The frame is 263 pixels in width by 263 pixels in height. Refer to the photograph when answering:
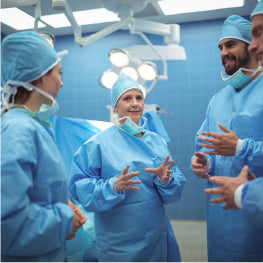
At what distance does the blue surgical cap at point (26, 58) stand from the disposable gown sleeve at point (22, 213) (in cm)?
25

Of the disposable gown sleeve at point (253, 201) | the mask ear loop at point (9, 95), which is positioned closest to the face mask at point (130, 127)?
the mask ear loop at point (9, 95)

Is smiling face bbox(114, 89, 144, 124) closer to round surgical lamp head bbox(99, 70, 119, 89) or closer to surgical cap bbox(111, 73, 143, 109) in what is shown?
surgical cap bbox(111, 73, 143, 109)

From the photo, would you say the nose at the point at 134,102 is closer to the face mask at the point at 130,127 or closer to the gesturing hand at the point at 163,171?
the face mask at the point at 130,127

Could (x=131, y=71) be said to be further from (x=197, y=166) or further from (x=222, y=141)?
(x=222, y=141)

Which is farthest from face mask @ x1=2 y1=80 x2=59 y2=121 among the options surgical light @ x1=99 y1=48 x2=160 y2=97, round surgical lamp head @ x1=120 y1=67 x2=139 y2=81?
round surgical lamp head @ x1=120 y1=67 x2=139 y2=81

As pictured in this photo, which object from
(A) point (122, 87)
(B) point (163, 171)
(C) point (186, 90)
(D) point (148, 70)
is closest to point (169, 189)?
(B) point (163, 171)

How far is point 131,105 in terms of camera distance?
5.32 feet

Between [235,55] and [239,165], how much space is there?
0.56 metres

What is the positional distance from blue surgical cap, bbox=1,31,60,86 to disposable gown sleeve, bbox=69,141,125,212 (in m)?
0.56

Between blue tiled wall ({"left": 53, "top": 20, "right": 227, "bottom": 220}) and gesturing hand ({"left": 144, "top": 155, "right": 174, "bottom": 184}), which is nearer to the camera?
gesturing hand ({"left": 144, "top": 155, "right": 174, "bottom": 184})

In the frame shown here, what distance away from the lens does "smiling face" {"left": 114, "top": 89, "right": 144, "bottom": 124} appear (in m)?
1.62

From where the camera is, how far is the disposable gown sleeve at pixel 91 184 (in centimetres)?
131

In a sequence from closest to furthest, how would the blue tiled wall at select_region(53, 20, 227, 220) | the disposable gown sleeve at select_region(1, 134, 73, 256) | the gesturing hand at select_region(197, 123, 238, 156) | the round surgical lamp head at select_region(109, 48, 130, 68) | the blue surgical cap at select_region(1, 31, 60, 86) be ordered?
the disposable gown sleeve at select_region(1, 134, 73, 256) < the blue surgical cap at select_region(1, 31, 60, 86) < the gesturing hand at select_region(197, 123, 238, 156) < the round surgical lamp head at select_region(109, 48, 130, 68) < the blue tiled wall at select_region(53, 20, 227, 220)

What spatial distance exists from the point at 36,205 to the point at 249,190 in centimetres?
69
